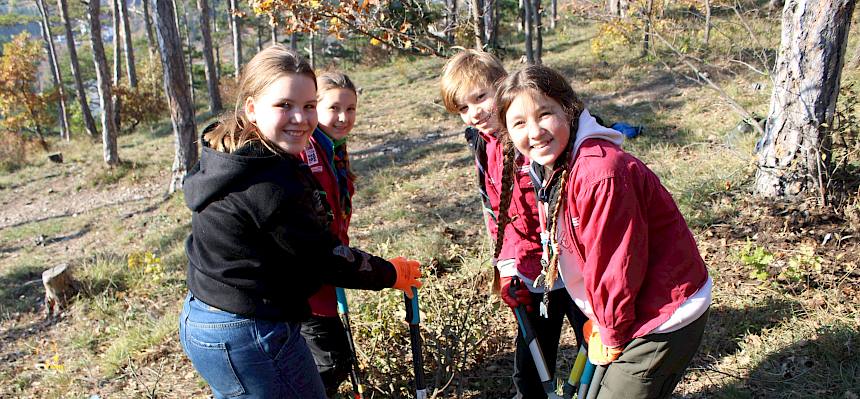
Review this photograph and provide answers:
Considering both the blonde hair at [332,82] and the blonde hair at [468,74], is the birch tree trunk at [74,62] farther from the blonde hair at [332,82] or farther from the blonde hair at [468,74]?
the blonde hair at [468,74]

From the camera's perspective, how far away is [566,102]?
189cm

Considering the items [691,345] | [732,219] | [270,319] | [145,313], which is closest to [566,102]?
[691,345]

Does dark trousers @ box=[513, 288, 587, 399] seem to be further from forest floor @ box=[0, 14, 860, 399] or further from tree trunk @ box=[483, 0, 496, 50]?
tree trunk @ box=[483, 0, 496, 50]

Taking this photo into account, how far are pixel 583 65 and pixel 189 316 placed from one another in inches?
580

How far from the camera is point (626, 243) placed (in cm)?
166

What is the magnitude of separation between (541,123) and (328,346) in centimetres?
130

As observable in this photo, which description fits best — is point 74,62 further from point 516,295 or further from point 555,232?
point 555,232

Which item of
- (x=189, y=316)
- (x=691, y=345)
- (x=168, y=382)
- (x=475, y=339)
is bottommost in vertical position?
(x=168, y=382)

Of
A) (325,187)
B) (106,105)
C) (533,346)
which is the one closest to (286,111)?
(325,187)

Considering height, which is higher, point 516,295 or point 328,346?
point 516,295

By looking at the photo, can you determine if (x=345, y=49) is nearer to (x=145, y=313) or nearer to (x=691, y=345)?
(x=145, y=313)

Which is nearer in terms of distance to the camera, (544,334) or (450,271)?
(544,334)

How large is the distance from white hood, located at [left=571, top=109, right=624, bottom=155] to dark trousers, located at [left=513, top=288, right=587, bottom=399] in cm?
88

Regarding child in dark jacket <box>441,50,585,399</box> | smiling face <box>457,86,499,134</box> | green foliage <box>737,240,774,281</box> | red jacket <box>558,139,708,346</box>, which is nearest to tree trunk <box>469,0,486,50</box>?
child in dark jacket <box>441,50,585,399</box>
